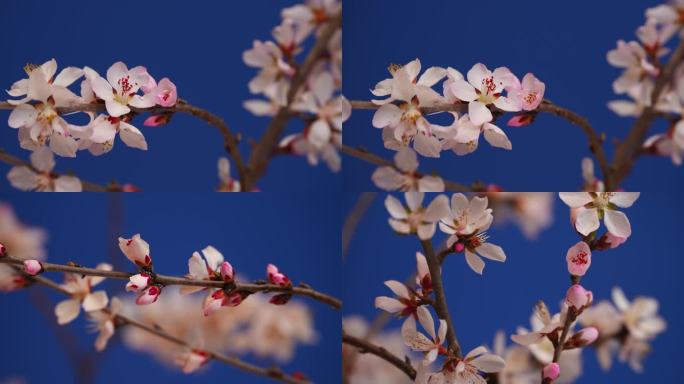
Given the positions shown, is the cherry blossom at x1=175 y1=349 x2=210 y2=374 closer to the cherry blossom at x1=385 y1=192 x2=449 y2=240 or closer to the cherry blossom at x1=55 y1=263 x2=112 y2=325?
the cherry blossom at x1=55 y1=263 x2=112 y2=325

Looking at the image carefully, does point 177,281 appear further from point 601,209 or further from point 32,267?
point 601,209

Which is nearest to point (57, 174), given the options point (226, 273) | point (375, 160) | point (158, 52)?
point (158, 52)

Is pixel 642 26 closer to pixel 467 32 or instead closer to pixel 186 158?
pixel 467 32

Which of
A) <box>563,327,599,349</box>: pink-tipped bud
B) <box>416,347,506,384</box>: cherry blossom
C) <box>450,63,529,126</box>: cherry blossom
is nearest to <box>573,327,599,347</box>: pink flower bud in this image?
<box>563,327,599,349</box>: pink-tipped bud

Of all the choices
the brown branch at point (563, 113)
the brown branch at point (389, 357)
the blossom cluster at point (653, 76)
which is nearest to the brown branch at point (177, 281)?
the brown branch at point (389, 357)

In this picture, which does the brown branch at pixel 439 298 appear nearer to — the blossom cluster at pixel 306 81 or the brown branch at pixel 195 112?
the blossom cluster at pixel 306 81
